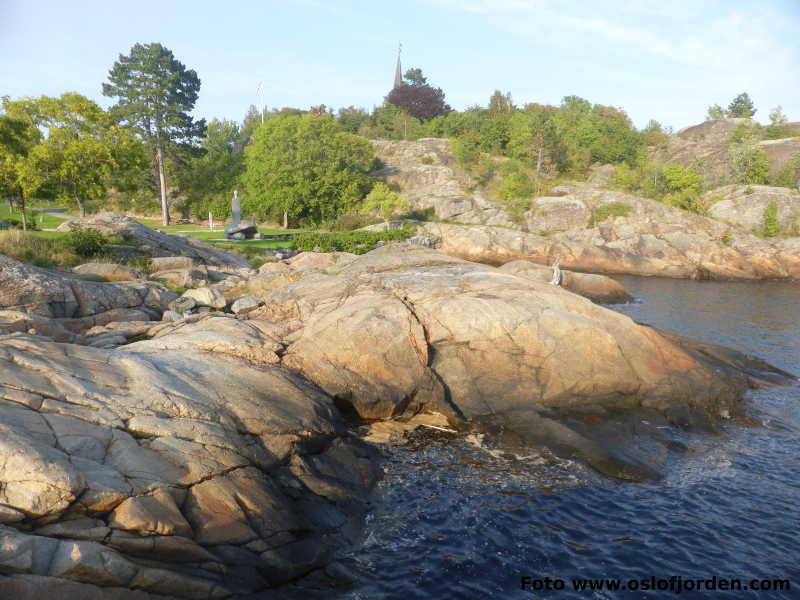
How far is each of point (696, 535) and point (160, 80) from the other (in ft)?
218

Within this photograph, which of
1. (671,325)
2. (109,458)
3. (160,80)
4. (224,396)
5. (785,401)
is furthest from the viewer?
(160,80)

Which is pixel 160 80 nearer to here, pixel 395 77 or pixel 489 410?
pixel 489 410

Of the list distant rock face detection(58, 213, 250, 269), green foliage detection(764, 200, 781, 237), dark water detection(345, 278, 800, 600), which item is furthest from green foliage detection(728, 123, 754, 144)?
dark water detection(345, 278, 800, 600)

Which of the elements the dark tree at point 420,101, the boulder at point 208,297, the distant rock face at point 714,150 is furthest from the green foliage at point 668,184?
the boulder at point 208,297

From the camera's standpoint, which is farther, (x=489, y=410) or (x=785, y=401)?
(x=785, y=401)

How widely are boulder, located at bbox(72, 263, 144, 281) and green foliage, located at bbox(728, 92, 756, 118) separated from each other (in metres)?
105

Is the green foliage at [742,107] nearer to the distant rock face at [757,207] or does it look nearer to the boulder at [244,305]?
the distant rock face at [757,207]

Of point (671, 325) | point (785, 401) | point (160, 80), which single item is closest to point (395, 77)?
point (160, 80)

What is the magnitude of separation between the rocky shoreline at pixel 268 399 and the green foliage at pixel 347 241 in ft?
59.2

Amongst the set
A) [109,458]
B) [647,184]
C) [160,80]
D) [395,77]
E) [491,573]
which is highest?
[395,77]

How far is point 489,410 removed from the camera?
46.3 feet

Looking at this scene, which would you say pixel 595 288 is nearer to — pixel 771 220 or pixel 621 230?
pixel 621 230

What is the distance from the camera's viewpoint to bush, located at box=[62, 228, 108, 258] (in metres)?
24.4

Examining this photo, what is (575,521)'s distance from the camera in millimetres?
9797
